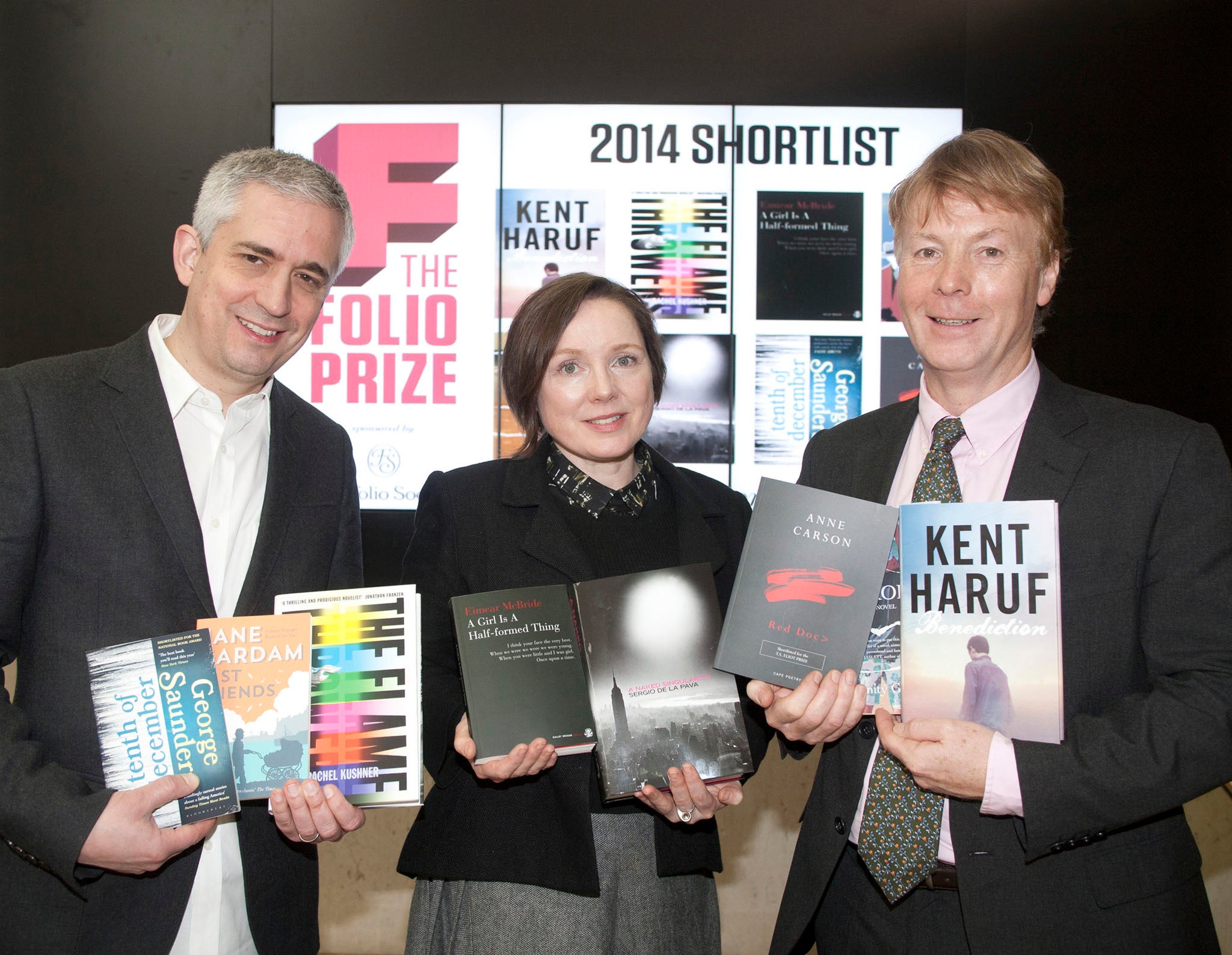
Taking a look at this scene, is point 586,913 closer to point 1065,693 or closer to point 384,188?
point 1065,693

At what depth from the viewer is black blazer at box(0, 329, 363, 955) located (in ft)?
5.14

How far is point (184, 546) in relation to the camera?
1668mm

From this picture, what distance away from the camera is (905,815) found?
5.18ft

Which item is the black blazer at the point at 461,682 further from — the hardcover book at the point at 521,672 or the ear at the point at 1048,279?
the ear at the point at 1048,279

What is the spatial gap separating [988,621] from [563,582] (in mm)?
863

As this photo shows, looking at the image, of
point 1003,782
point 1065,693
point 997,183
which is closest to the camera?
point 1003,782

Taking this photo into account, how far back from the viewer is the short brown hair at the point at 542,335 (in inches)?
79.0

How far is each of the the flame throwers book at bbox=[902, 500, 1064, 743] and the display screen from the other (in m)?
2.61

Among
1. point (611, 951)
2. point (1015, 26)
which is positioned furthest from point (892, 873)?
point (1015, 26)

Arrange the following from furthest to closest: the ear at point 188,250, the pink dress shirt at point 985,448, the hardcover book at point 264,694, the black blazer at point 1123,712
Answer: the ear at point 188,250
the pink dress shirt at point 985,448
the hardcover book at point 264,694
the black blazer at point 1123,712

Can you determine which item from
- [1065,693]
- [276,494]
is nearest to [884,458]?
[1065,693]

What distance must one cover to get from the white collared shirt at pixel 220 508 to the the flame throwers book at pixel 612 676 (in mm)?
506

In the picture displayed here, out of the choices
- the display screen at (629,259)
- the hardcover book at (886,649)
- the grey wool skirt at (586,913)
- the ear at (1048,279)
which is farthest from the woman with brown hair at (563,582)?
the display screen at (629,259)

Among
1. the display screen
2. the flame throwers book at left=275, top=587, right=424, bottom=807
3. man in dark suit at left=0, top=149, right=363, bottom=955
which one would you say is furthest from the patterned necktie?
the display screen
